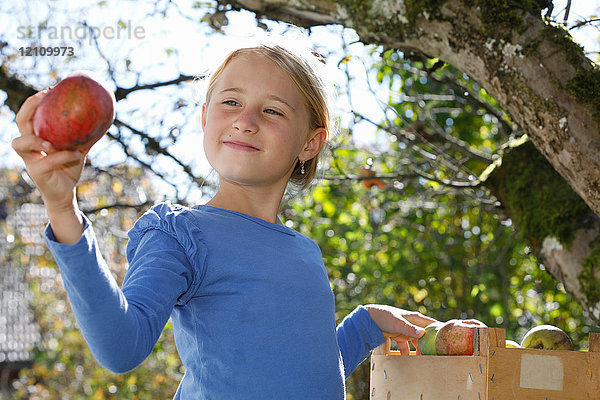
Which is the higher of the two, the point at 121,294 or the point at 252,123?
the point at 252,123

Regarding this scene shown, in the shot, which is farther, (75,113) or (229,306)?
(229,306)

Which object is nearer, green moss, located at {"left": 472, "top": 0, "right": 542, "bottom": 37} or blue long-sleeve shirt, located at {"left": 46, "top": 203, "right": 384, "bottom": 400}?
blue long-sleeve shirt, located at {"left": 46, "top": 203, "right": 384, "bottom": 400}

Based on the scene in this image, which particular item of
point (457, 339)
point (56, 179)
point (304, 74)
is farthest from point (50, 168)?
point (457, 339)

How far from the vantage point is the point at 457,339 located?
1697 millimetres

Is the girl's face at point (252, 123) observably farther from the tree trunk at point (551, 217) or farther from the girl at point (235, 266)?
the tree trunk at point (551, 217)

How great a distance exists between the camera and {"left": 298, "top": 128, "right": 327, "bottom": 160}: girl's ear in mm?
1847

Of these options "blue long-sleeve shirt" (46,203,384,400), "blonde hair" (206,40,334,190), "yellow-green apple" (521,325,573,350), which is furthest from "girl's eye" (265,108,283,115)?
"yellow-green apple" (521,325,573,350)

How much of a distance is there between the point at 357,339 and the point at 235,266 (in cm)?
Answer: 69

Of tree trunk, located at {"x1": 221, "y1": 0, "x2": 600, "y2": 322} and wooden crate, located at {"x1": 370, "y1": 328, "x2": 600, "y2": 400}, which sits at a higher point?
tree trunk, located at {"x1": 221, "y1": 0, "x2": 600, "y2": 322}

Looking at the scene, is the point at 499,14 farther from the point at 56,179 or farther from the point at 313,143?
the point at 56,179

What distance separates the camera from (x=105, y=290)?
1.00 m

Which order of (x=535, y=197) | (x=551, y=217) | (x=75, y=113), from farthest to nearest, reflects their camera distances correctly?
(x=535, y=197), (x=551, y=217), (x=75, y=113)

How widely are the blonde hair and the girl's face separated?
1.0 inches

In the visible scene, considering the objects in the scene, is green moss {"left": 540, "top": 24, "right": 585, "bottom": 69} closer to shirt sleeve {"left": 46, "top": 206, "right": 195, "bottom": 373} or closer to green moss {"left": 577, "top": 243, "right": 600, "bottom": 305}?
green moss {"left": 577, "top": 243, "right": 600, "bottom": 305}
